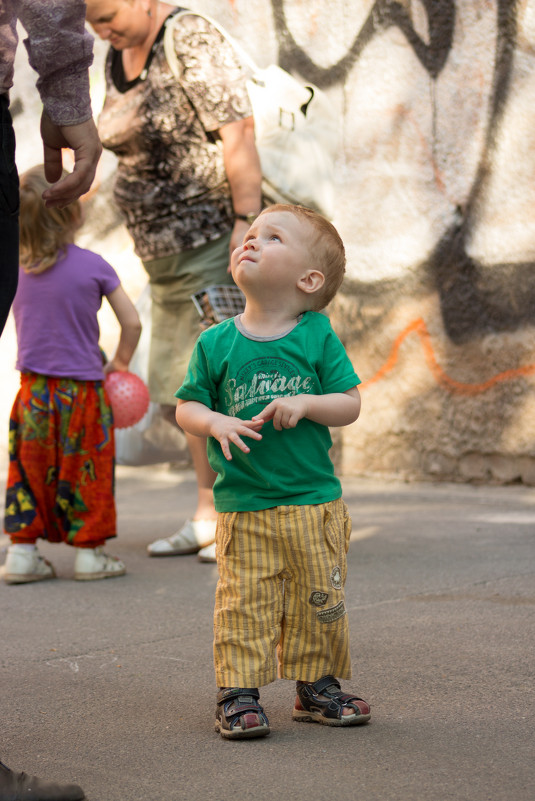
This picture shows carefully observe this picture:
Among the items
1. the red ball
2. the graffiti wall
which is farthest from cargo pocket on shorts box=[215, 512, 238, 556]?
the graffiti wall

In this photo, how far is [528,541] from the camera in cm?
396

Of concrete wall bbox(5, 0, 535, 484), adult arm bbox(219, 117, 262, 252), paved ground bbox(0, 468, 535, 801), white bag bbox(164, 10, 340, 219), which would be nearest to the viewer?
paved ground bbox(0, 468, 535, 801)

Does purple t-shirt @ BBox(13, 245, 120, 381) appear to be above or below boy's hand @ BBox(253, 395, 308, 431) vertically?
above

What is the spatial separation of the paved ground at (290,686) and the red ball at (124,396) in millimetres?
555

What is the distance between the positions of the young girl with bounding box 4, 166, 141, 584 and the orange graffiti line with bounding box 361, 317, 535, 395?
213cm

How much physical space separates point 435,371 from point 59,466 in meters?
2.28

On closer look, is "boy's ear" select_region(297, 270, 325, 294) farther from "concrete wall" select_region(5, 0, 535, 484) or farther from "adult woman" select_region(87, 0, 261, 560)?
"concrete wall" select_region(5, 0, 535, 484)

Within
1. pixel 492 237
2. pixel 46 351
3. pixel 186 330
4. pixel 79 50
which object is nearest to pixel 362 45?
pixel 492 237

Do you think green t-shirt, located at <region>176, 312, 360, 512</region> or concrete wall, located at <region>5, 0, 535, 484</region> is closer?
green t-shirt, located at <region>176, 312, 360, 512</region>

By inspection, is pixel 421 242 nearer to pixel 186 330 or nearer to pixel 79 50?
pixel 186 330

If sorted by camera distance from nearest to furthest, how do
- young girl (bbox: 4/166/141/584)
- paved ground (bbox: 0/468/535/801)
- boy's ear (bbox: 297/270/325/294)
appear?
paved ground (bbox: 0/468/535/801)
boy's ear (bbox: 297/270/325/294)
young girl (bbox: 4/166/141/584)

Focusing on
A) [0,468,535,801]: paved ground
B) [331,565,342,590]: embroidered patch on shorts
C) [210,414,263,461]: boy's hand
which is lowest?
[0,468,535,801]: paved ground

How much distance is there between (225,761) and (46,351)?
2010mm

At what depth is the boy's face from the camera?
7.23 feet
